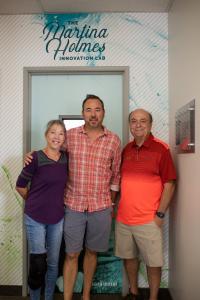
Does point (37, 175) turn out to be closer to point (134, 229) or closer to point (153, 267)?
point (134, 229)

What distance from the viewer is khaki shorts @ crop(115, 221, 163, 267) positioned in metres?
1.98

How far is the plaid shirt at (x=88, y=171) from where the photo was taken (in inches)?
77.9

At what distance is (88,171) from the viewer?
1.98 meters

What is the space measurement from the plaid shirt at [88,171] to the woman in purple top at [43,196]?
82 millimetres

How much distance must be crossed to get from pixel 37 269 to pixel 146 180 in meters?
0.92

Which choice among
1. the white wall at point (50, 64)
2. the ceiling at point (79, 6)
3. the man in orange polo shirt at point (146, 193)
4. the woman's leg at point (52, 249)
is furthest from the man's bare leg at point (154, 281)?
the ceiling at point (79, 6)

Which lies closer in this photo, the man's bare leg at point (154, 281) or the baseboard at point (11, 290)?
the man's bare leg at point (154, 281)

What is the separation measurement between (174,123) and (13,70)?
136 centimetres

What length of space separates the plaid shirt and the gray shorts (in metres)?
0.05

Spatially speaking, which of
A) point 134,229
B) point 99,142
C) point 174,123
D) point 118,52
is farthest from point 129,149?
point 118,52

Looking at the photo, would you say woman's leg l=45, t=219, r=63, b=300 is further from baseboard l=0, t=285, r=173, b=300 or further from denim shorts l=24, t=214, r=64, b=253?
baseboard l=0, t=285, r=173, b=300

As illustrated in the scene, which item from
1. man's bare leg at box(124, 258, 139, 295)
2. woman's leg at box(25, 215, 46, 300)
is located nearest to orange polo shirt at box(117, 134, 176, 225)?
man's bare leg at box(124, 258, 139, 295)

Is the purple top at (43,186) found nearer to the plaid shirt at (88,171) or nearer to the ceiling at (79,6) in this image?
the plaid shirt at (88,171)

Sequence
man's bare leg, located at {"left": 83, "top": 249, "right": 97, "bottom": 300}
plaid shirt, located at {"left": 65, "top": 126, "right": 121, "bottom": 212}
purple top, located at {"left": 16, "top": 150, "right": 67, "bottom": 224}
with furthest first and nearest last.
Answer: man's bare leg, located at {"left": 83, "top": 249, "right": 97, "bottom": 300}, plaid shirt, located at {"left": 65, "top": 126, "right": 121, "bottom": 212}, purple top, located at {"left": 16, "top": 150, "right": 67, "bottom": 224}
